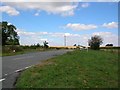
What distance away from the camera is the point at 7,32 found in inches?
4353

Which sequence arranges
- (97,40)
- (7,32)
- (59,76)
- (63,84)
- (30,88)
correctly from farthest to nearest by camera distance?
(97,40) → (7,32) → (59,76) → (63,84) → (30,88)

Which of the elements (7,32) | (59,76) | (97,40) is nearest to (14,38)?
(7,32)

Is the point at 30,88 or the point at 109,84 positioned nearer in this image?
the point at 30,88

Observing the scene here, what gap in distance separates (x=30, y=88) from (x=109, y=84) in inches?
131

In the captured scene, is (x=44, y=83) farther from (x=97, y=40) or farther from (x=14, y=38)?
(x=97, y=40)

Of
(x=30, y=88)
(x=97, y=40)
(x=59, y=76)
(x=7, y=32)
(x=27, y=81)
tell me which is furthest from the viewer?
(x=97, y=40)

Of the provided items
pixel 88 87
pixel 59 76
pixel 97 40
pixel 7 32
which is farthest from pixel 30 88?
pixel 97 40

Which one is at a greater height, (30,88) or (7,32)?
(7,32)

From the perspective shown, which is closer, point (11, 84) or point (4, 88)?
point (4, 88)

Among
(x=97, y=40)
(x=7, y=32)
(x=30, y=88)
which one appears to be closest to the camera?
(x=30, y=88)

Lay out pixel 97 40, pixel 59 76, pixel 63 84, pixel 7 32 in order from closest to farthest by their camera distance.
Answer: pixel 63 84
pixel 59 76
pixel 7 32
pixel 97 40

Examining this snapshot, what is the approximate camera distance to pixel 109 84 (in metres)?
12.1

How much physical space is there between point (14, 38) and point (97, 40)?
3714 cm

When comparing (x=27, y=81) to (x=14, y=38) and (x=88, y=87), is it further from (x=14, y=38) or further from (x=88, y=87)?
(x=14, y=38)
